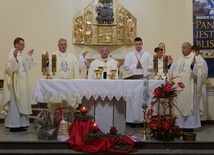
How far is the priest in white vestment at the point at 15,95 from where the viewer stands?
729 cm

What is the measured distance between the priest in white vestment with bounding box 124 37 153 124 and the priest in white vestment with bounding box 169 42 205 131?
0.91 metres

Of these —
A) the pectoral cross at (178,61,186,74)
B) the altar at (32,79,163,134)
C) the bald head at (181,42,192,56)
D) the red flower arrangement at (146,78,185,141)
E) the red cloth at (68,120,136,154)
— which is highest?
the bald head at (181,42,192,56)

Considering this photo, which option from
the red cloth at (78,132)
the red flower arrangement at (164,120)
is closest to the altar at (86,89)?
the red flower arrangement at (164,120)

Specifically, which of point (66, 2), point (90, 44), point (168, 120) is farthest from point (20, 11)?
point (168, 120)

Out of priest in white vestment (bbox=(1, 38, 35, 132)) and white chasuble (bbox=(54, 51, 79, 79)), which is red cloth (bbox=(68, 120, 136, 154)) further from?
white chasuble (bbox=(54, 51, 79, 79))

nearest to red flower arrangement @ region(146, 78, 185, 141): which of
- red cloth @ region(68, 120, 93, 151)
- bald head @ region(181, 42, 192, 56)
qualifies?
red cloth @ region(68, 120, 93, 151)

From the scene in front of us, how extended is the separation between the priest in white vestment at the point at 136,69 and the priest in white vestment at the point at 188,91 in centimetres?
91

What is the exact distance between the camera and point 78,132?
619 centimetres

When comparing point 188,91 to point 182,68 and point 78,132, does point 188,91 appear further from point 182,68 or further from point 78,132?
point 78,132

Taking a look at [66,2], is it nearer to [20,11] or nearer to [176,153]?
[20,11]

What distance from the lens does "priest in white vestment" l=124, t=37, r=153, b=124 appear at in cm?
839

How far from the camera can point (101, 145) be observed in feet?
19.2

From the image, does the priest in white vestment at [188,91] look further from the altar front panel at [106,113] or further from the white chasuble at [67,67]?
the white chasuble at [67,67]

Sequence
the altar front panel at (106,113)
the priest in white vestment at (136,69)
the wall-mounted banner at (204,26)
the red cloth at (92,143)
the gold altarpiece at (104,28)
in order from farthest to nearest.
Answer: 1. the gold altarpiece at (104,28)
2. the wall-mounted banner at (204,26)
3. the priest in white vestment at (136,69)
4. the altar front panel at (106,113)
5. the red cloth at (92,143)
